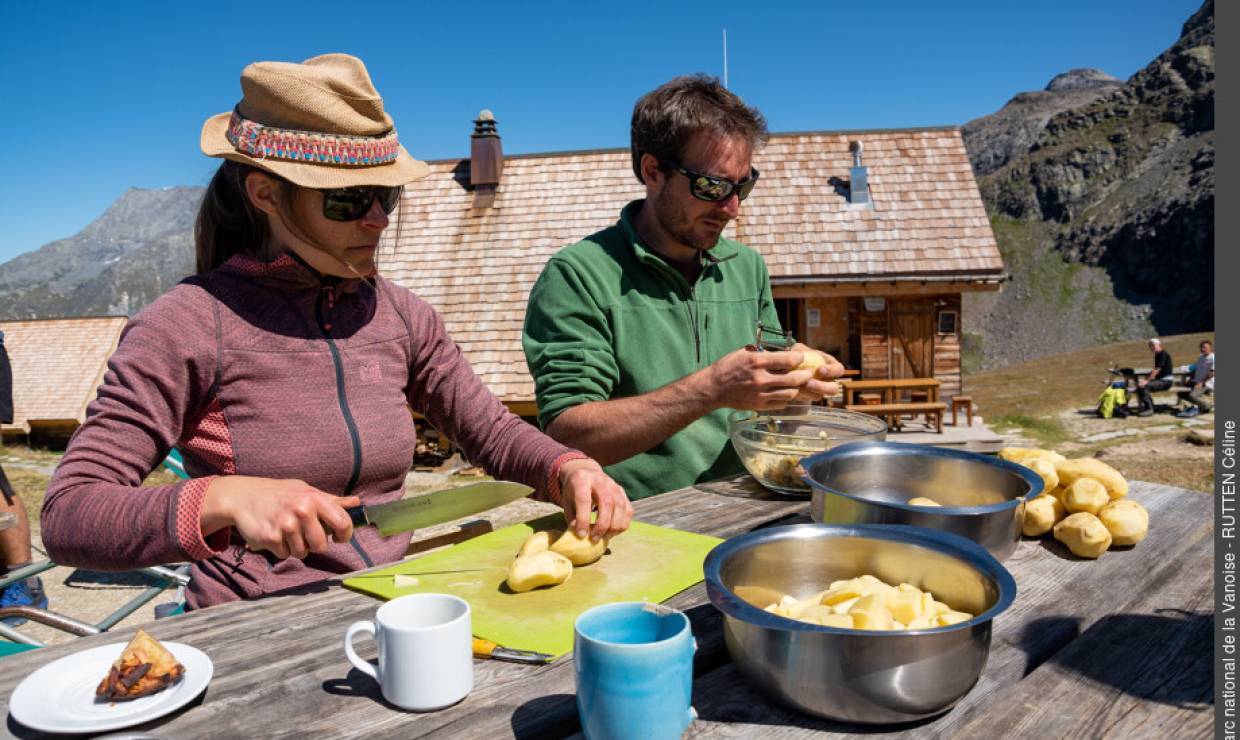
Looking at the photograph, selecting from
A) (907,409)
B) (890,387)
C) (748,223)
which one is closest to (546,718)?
(907,409)

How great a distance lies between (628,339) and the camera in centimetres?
306

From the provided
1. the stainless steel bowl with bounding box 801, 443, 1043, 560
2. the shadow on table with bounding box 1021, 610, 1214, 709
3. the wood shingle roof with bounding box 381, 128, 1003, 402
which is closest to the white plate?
the stainless steel bowl with bounding box 801, 443, 1043, 560

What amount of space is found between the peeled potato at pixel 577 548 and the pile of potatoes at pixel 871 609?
634 mm

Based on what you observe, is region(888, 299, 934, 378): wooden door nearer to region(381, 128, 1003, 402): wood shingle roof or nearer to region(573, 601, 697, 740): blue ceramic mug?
region(381, 128, 1003, 402): wood shingle roof

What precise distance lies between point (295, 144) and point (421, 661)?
1322 millimetres

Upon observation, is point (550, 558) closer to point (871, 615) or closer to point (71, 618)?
point (871, 615)

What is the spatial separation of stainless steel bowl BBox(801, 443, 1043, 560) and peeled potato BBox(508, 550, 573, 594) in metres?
0.62

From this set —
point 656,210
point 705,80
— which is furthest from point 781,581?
point 705,80

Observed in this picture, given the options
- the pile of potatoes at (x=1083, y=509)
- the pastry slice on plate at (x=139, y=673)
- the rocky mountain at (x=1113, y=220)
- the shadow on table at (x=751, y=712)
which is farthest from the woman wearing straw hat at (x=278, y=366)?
the rocky mountain at (x=1113, y=220)

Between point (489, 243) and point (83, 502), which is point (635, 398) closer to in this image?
point (83, 502)

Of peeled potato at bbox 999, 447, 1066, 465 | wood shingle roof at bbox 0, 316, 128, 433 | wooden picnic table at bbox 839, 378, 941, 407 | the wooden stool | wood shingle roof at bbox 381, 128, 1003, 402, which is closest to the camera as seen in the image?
peeled potato at bbox 999, 447, 1066, 465

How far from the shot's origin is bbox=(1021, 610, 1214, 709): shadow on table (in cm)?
123

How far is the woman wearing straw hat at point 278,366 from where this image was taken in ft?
5.64

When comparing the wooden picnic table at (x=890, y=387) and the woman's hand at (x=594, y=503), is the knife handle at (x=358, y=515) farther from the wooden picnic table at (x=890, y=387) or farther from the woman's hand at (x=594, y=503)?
the wooden picnic table at (x=890, y=387)
